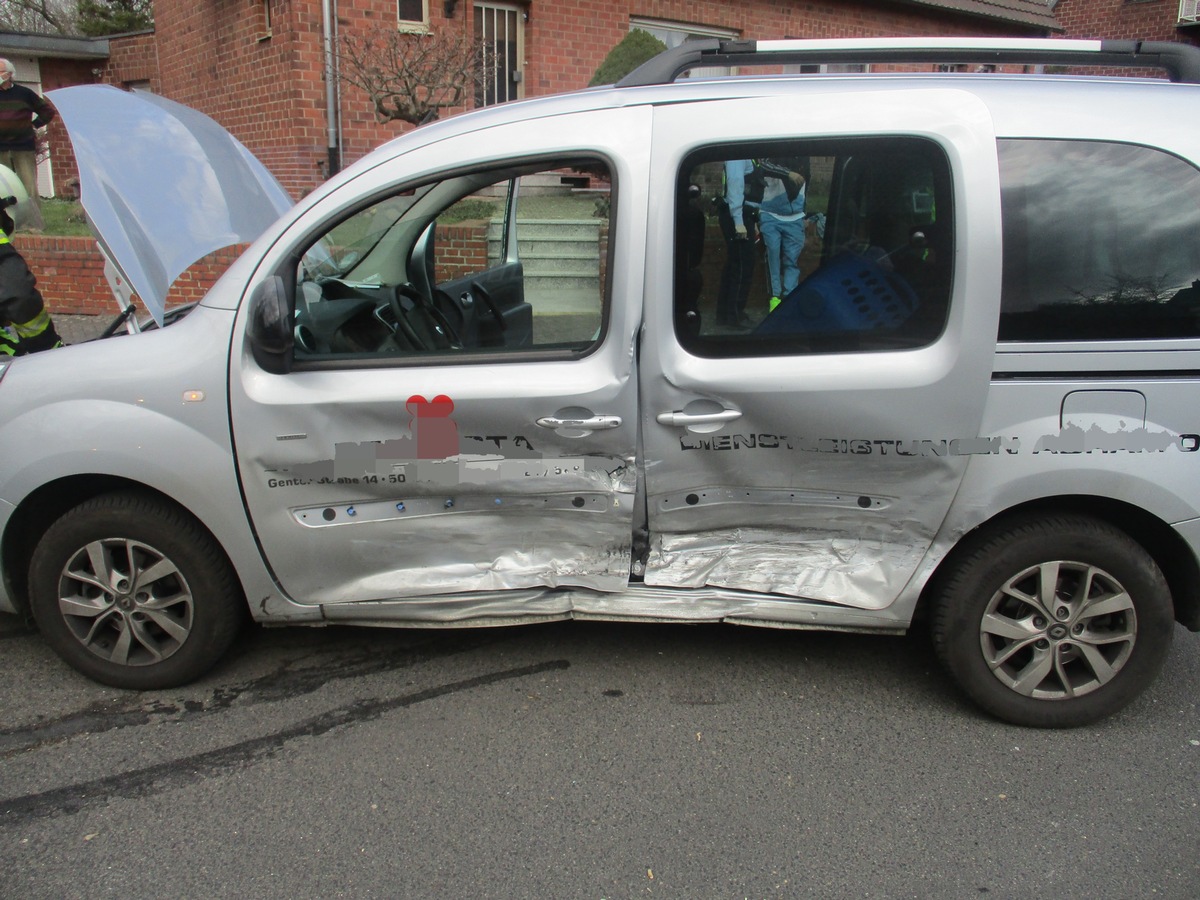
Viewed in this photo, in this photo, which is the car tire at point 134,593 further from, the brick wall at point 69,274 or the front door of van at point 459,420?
the brick wall at point 69,274

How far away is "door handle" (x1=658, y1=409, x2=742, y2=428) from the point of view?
2.99 m

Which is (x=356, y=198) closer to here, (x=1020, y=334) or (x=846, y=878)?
(x=1020, y=334)

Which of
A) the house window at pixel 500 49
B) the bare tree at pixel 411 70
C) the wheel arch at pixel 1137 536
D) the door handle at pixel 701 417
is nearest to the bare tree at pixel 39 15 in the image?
the house window at pixel 500 49

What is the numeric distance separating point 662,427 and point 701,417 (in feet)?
0.42

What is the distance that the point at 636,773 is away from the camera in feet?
9.66

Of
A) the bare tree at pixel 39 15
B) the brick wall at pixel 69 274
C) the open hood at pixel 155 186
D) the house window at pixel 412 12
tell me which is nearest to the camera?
the open hood at pixel 155 186

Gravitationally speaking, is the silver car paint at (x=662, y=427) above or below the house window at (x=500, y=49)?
below

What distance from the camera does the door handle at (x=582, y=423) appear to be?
300cm

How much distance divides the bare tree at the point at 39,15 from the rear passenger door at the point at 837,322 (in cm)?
→ 3004

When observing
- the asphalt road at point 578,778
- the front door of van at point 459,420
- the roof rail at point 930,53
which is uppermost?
the roof rail at point 930,53

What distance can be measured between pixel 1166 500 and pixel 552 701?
2078mm

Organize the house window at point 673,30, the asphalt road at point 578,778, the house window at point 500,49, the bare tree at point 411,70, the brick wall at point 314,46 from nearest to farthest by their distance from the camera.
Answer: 1. the asphalt road at point 578,778
2. the bare tree at point 411,70
3. the brick wall at point 314,46
4. the house window at point 500,49
5. the house window at point 673,30

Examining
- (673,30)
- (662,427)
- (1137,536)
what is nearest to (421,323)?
(662,427)

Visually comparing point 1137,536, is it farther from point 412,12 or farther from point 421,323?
point 412,12
